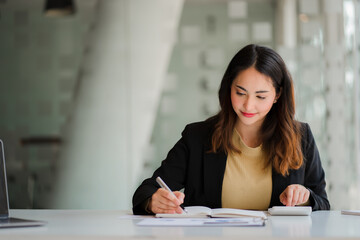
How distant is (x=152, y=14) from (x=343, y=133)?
1.88m

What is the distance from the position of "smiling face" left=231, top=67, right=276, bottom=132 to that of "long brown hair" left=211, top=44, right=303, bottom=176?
31mm

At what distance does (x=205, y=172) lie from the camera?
256 cm

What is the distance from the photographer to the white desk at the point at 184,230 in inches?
64.2

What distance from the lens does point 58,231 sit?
177 centimetres

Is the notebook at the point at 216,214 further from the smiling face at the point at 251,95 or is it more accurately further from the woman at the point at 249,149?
the smiling face at the point at 251,95

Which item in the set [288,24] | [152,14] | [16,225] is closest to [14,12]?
[152,14]

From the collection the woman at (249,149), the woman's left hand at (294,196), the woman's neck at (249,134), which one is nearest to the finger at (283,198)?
the woman's left hand at (294,196)

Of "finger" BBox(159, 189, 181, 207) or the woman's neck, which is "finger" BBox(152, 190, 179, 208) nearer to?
"finger" BBox(159, 189, 181, 207)

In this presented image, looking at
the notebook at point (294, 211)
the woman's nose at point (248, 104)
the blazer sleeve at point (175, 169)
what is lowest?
the notebook at point (294, 211)

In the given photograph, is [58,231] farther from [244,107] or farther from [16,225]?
[244,107]

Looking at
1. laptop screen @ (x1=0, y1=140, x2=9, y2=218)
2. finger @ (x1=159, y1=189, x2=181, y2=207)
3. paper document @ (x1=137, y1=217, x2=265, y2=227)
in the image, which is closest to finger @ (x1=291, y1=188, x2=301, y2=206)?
paper document @ (x1=137, y1=217, x2=265, y2=227)

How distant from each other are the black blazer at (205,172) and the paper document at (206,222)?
0.56 m

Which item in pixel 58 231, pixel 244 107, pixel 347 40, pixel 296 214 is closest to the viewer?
pixel 58 231

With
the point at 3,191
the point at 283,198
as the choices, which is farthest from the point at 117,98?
the point at 3,191
